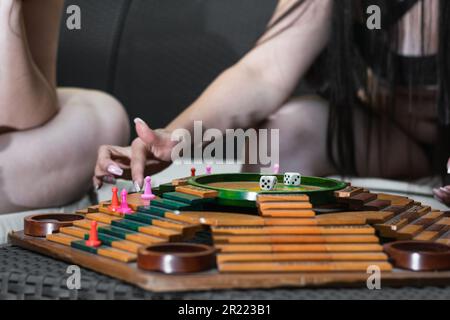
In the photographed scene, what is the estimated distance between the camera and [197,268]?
955 millimetres

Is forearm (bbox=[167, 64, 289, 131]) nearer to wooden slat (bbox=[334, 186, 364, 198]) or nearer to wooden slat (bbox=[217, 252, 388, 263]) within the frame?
wooden slat (bbox=[334, 186, 364, 198])

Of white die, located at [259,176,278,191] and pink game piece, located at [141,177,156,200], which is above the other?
white die, located at [259,176,278,191]

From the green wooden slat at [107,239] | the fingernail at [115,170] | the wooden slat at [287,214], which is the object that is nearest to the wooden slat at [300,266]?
the wooden slat at [287,214]

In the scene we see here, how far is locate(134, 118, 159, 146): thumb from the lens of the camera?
5.17 feet

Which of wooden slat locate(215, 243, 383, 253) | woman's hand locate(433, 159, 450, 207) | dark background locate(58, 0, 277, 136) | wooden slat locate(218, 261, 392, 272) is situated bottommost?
woman's hand locate(433, 159, 450, 207)

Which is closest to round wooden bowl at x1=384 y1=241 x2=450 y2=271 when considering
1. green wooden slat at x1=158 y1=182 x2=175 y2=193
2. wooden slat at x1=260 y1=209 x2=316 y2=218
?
wooden slat at x1=260 y1=209 x2=316 y2=218

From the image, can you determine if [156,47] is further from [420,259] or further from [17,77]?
[420,259]

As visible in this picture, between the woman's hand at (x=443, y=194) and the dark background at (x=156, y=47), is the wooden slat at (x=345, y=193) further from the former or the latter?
the dark background at (x=156, y=47)

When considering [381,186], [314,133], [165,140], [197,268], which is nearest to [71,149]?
[165,140]

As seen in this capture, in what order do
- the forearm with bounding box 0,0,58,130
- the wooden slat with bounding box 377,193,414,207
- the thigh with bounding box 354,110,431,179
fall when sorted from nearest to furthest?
the wooden slat with bounding box 377,193,414,207, the forearm with bounding box 0,0,58,130, the thigh with bounding box 354,110,431,179
